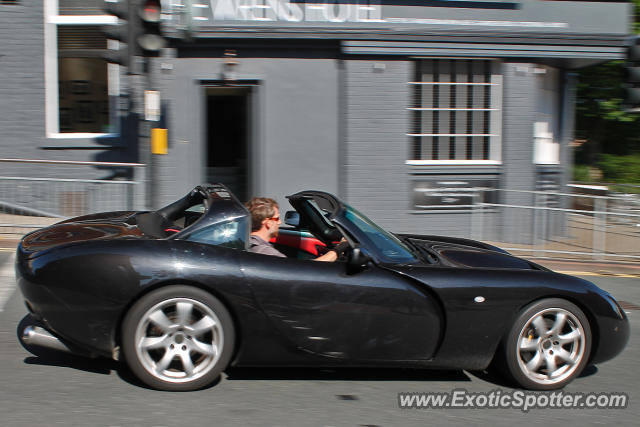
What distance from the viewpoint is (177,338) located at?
4137mm

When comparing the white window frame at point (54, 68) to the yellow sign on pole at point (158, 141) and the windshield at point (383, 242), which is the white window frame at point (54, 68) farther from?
the windshield at point (383, 242)

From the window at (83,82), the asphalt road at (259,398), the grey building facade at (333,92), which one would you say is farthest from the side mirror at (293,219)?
the window at (83,82)

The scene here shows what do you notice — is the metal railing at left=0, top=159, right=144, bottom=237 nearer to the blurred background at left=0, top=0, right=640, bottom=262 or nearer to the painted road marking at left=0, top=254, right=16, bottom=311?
the blurred background at left=0, top=0, right=640, bottom=262

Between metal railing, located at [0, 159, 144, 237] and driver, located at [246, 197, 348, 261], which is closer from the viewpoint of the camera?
driver, located at [246, 197, 348, 261]

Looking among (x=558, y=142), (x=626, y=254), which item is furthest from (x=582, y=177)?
(x=626, y=254)

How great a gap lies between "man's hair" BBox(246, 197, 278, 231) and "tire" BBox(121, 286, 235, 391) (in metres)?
0.80

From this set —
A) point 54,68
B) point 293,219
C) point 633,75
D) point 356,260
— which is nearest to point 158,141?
point 293,219

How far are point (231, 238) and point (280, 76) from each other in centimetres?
714

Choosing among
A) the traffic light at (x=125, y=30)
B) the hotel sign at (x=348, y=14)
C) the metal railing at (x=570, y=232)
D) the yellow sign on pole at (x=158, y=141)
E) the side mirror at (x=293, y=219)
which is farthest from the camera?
the hotel sign at (x=348, y=14)

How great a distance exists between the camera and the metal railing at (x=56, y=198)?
9.43 m

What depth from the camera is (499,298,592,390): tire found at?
4.46 m

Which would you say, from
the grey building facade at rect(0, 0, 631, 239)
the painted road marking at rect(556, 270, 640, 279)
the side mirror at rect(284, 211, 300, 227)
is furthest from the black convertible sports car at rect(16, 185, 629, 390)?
the grey building facade at rect(0, 0, 631, 239)

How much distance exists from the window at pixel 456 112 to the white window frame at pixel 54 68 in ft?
16.3

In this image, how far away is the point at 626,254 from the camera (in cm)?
992
